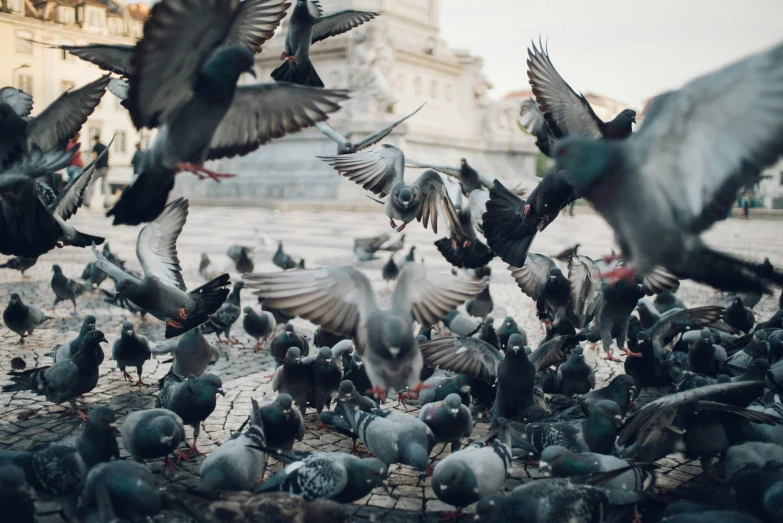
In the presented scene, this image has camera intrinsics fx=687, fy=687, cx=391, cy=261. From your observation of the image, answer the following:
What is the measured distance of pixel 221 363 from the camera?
712 centimetres

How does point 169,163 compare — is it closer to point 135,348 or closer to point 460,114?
point 135,348

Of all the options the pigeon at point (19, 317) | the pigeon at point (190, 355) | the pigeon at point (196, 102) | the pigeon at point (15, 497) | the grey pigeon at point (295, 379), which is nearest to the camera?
the pigeon at point (15, 497)

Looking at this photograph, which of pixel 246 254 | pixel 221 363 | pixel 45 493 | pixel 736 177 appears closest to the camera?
pixel 736 177

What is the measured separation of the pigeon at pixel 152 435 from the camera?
412 centimetres

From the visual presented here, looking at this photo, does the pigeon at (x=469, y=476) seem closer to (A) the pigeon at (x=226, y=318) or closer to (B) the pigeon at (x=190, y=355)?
(B) the pigeon at (x=190, y=355)

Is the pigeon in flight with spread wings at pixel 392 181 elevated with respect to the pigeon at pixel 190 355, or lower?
elevated

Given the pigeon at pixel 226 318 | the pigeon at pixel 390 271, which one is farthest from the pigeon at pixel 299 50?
the pigeon at pixel 390 271

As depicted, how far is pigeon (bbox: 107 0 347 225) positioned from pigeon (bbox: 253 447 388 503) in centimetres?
165

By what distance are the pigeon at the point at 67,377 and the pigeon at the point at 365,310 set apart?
2.12m

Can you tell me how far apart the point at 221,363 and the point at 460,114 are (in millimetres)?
28165

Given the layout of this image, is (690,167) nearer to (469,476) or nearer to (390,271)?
(469,476)

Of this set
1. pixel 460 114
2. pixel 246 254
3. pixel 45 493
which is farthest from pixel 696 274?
pixel 460 114

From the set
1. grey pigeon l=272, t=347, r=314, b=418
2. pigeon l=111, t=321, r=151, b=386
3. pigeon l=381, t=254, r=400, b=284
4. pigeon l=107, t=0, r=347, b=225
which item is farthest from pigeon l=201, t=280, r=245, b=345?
pigeon l=381, t=254, r=400, b=284

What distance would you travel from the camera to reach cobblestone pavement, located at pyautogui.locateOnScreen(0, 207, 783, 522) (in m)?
4.32
